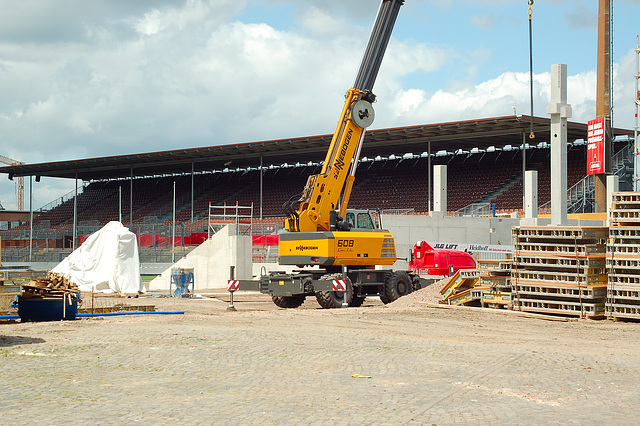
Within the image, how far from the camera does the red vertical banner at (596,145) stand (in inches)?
1457

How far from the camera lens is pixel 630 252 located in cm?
1655

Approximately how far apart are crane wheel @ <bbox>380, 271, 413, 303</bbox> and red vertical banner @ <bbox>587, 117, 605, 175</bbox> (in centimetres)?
2001

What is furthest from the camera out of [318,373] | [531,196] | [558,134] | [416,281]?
[531,196]

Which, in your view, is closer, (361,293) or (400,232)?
(361,293)

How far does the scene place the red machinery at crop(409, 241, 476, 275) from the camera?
29.6m

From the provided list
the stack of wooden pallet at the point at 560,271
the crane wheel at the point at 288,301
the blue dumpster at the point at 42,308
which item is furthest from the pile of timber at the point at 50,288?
the stack of wooden pallet at the point at 560,271

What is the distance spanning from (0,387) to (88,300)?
58.9 feet

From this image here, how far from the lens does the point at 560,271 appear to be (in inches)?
695

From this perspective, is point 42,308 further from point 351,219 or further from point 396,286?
point 396,286

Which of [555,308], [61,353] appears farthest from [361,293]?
[61,353]

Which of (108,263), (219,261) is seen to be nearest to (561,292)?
(108,263)

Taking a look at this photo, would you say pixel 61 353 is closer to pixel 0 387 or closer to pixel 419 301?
pixel 0 387

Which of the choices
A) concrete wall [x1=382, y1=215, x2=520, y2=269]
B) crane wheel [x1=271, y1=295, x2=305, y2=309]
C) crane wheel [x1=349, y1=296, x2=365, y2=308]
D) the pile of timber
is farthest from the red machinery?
the pile of timber

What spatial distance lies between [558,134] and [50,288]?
1731 cm
